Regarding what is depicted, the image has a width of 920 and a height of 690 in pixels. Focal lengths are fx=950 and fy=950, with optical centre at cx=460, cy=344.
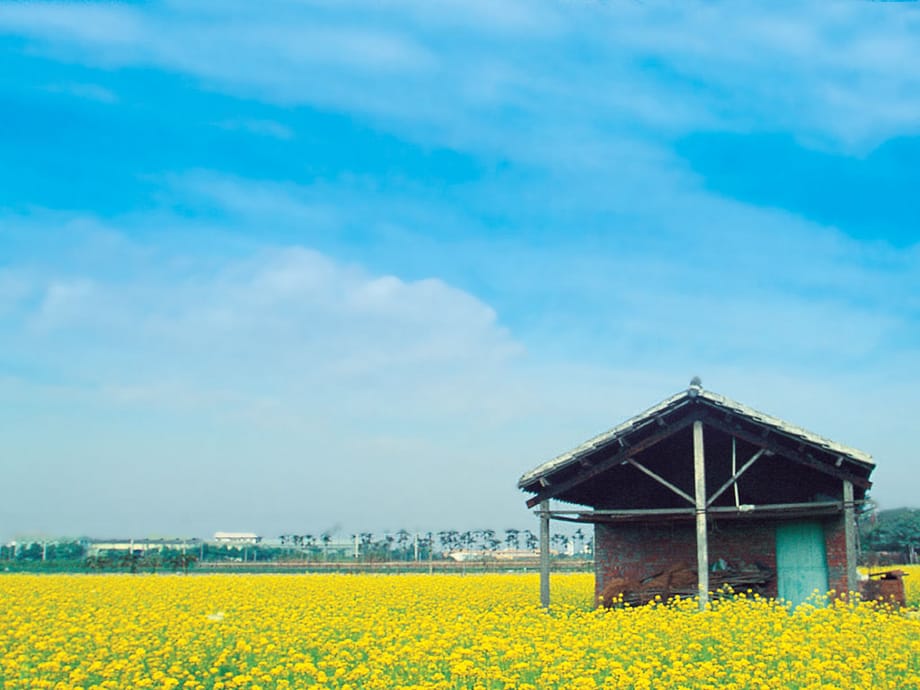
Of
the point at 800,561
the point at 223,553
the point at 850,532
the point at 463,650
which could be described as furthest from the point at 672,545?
the point at 223,553

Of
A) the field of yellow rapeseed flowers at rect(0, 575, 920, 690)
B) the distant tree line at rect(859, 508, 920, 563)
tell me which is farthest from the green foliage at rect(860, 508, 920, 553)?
the field of yellow rapeseed flowers at rect(0, 575, 920, 690)

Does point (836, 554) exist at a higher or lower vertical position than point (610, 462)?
lower

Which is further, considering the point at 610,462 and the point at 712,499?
the point at 610,462

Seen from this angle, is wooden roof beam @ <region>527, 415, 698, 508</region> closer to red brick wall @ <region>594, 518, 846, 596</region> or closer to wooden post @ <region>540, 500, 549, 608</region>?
wooden post @ <region>540, 500, 549, 608</region>

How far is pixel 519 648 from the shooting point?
996cm

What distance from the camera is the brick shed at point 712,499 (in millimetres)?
17656

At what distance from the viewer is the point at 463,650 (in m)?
9.86

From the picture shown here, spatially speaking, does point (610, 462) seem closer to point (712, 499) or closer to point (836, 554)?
point (712, 499)

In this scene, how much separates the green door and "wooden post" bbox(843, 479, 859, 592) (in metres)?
1.93

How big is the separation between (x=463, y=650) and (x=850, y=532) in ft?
33.3

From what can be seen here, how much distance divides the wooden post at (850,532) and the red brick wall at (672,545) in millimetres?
1980

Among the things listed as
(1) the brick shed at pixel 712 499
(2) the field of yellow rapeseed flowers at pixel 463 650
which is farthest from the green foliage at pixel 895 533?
(2) the field of yellow rapeseed flowers at pixel 463 650

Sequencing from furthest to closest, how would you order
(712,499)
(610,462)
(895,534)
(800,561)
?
(895,534), (800,561), (610,462), (712,499)

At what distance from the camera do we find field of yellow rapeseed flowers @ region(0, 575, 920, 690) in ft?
30.3
